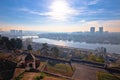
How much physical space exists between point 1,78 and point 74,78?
24.7 feet

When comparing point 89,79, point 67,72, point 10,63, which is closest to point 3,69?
point 10,63

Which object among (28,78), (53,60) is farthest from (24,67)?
(53,60)

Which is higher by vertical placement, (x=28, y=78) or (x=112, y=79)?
(x=28, y=78)

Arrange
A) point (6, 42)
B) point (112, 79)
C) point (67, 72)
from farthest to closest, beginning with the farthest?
point (6, 42) < point (67, 72) < point (112, 79)

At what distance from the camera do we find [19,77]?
1126 cm

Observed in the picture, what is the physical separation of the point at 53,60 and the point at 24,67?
8449 mm

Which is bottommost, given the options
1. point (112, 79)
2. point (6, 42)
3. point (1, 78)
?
point (112, 79)

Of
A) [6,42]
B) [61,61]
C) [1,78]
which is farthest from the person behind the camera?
[6,42]

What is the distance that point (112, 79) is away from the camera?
15.2 meters

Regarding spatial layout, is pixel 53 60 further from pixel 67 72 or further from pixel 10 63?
pixel 10 63

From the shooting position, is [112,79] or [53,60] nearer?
[112,79]

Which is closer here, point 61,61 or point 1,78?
point 1,78

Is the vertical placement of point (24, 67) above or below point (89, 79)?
above

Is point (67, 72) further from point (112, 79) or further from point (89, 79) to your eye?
point (112, 79)
